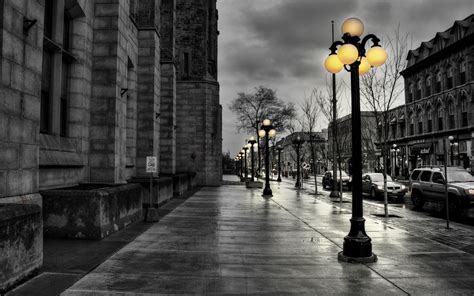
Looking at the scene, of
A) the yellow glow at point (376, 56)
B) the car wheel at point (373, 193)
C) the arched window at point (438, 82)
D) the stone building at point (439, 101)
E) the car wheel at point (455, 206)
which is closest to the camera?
the yellow glow at point (376, 56)

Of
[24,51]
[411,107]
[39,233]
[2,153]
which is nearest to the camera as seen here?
[39,233]

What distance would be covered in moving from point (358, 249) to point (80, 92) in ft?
27.9

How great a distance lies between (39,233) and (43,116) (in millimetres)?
4728

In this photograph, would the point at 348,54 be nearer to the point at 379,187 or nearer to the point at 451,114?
the point at 379,187

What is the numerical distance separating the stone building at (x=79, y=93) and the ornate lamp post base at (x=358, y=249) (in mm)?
5922

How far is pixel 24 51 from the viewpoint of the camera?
6652 mm

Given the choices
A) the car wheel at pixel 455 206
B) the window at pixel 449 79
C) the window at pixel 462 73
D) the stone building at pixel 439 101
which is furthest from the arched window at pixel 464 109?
the car wheel at pixel 455 206

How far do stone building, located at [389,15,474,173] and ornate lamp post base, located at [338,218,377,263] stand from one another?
35.4 meters

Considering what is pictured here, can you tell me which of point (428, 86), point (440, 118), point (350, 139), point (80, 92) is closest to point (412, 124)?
point (428, 86)

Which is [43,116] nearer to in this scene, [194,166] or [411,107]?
[194,166]

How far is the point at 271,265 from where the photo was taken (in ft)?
22.0

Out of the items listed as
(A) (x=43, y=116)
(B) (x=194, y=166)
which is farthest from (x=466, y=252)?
(B) (x=194, y=166)

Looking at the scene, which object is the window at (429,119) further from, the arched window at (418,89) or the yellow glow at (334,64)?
the yellow glow at (334,64)

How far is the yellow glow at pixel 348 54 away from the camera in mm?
7598
